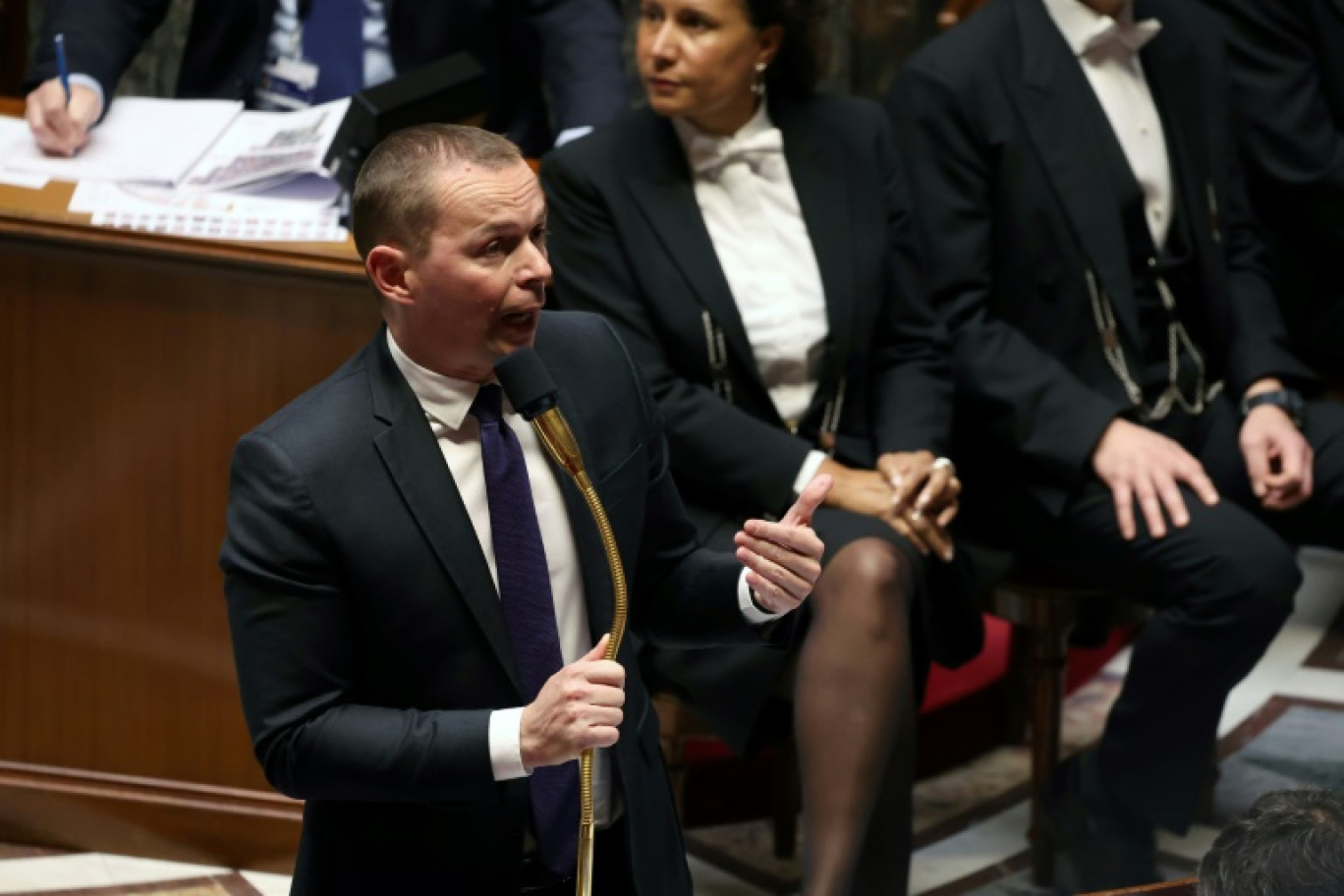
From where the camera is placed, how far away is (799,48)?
11.9ft

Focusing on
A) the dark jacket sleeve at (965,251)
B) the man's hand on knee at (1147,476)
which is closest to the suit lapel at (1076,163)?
the dark jacket sleeve at (965,251)

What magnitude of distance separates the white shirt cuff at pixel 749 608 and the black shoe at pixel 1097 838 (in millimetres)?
1437

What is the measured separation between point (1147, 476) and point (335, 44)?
1689 millimetres

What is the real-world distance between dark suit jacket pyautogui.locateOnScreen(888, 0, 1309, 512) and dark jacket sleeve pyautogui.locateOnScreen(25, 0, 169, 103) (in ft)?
4.58

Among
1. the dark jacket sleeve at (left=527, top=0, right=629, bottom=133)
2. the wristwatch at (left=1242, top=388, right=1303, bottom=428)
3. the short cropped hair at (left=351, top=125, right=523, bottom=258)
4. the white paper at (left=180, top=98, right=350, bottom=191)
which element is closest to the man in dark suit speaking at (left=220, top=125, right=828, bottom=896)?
the short cropped hair at (left=351, top=125, right=523, bottom=258)

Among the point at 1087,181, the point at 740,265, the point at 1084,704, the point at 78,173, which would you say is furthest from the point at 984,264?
the point at 78,173

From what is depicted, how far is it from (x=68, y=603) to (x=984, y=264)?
1597 mm

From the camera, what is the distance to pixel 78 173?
3.66 metres

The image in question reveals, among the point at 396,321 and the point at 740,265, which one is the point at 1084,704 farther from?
the point at 396,321

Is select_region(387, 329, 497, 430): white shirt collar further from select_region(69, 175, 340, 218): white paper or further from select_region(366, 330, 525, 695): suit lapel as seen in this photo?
select_region(69, 175, 340, 218): white paper

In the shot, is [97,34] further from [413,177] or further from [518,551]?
[518,551]

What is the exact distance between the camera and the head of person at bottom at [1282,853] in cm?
164

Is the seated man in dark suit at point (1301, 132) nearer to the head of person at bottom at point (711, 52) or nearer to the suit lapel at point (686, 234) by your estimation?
the head of person at bottom at point (711, 52)

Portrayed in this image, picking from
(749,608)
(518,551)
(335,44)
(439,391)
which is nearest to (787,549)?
(749,608)
